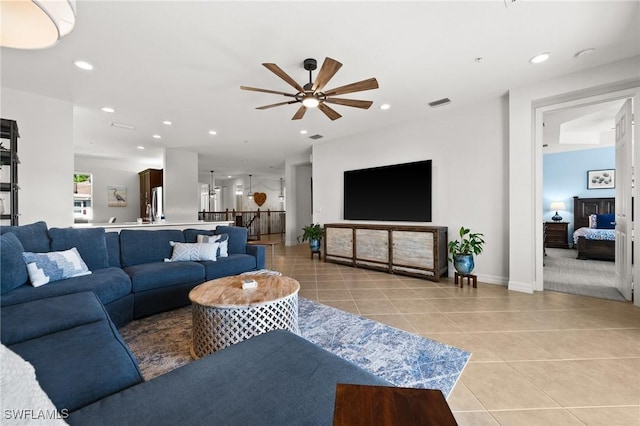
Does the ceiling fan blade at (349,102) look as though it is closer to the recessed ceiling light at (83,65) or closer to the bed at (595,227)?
the recessed ceiling light at (83,65)

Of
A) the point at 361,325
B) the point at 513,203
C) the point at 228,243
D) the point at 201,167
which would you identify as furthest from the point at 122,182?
the point at 513,203

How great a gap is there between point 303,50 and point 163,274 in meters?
2.75

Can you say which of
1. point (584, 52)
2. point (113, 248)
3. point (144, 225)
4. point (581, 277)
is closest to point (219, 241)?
point (113, 248)

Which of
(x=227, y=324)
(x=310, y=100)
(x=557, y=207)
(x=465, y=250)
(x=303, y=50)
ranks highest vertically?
(x=303, y=50)

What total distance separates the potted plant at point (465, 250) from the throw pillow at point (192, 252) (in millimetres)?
3446

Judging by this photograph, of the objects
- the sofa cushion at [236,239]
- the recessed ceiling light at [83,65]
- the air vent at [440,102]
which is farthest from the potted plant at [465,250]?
the recessed ceiling light at [83,65]

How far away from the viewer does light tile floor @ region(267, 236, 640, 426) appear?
150cm

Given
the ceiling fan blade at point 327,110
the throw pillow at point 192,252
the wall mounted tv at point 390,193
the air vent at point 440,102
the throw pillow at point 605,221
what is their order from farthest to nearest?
the throw pillow at point 605,221, the wall mounted tv at point 390,193, the air vent at point 440,102, the throw pillow at point 192,252, the ceiling fan blade at point 327,110

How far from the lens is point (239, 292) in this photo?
7.12 feet

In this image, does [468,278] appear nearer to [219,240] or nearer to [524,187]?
[524,187]

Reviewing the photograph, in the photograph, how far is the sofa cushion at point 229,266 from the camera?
132 inches

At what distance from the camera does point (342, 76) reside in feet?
10.4

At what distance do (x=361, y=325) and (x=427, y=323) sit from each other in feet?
2.16

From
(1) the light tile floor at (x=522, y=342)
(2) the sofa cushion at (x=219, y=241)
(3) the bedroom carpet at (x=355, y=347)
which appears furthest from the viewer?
(2) the sofa cushion at (x=219, y=241)
